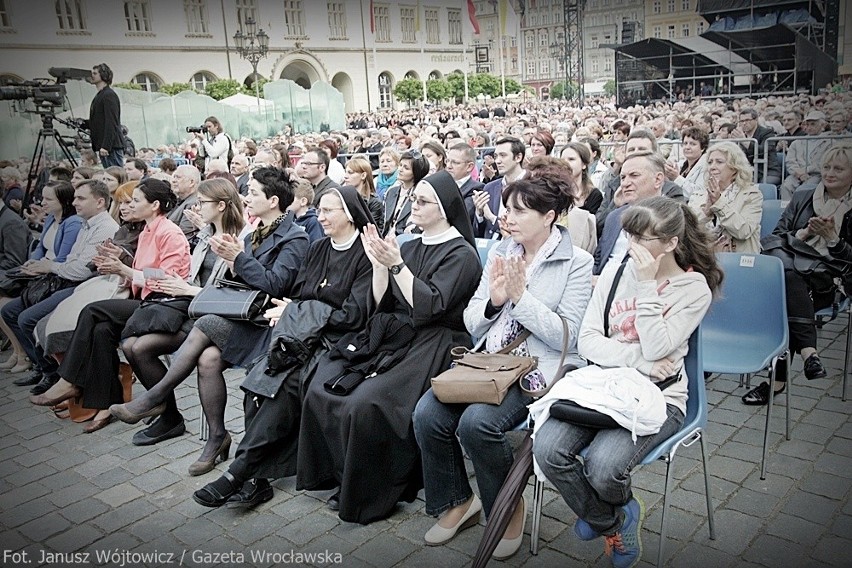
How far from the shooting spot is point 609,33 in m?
6.51

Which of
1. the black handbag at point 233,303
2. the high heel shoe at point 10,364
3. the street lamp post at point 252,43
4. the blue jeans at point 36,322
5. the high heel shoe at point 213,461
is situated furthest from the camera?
the street lamp post at point 252,43

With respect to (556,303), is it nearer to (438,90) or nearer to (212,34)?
(212,34)

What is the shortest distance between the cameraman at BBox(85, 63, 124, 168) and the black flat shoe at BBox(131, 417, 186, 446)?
470 cm

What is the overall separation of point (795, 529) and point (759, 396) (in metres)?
1.36

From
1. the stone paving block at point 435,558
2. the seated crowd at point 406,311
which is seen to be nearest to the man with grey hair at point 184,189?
the seated crowd at point 406,311

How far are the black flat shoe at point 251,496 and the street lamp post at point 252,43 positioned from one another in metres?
4.59

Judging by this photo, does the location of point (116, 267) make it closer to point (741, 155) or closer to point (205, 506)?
point (205, 506)

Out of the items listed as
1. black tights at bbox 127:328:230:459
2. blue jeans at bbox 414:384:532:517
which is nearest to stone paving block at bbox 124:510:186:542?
black tights at bbox 127:328:230:459

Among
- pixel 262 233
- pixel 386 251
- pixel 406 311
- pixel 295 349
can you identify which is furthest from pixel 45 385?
pixel 386 251

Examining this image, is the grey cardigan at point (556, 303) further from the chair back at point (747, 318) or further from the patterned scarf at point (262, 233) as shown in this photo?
the patterned scarf at point (262, 233)

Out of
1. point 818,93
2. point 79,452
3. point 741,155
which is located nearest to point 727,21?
point 818,93

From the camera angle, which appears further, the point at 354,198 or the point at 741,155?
the point at 741,155

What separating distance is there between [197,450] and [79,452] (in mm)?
717

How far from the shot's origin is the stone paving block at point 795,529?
258 centimetres
